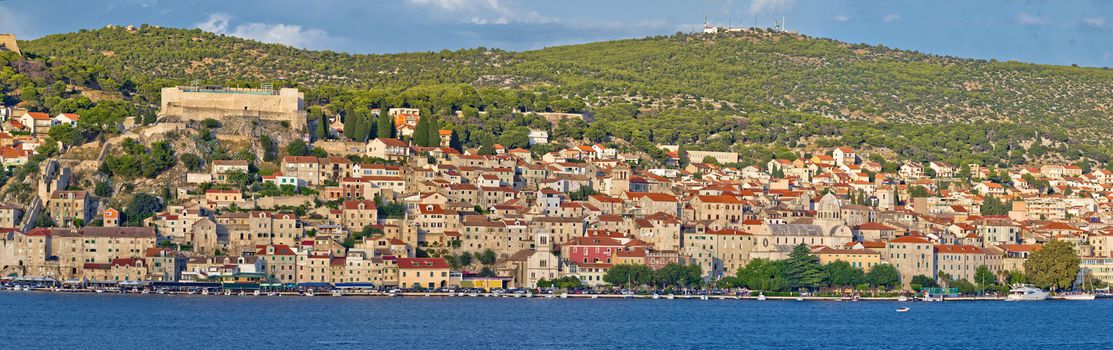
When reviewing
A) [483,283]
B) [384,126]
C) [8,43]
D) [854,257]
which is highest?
[8,43]

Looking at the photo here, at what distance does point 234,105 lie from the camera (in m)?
90.8

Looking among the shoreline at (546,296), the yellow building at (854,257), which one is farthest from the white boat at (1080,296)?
the yellow building at (854,257)

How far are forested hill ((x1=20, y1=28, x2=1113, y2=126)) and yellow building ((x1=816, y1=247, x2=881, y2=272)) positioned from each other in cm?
4728

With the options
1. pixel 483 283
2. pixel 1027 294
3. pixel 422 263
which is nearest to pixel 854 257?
pixel 1027 294

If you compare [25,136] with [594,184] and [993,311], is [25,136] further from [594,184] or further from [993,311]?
[993,311]

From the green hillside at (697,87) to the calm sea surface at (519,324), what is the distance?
26.2 meters

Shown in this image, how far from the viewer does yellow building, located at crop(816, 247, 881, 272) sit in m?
79.9

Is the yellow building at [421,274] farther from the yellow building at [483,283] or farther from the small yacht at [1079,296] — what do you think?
the small yacht at [1079,296]

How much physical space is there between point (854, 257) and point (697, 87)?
67.1 metres

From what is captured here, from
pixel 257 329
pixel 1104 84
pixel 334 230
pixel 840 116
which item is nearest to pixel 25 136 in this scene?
pixel 334 230

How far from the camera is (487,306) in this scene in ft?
233

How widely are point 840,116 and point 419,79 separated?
3134 centimetres

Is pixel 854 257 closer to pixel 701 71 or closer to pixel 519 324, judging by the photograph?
pixel 519 324

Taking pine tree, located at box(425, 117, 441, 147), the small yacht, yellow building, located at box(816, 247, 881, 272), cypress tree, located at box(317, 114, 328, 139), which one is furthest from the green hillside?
the small yacht
